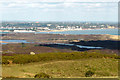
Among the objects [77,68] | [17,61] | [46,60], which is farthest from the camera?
[46,60]

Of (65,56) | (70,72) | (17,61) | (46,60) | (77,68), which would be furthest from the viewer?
(65,56)

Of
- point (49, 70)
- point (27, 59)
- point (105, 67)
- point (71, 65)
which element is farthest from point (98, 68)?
point (27, 59)

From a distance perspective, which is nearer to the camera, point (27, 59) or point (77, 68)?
point (77, 68)

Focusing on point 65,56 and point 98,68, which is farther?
point 65,56

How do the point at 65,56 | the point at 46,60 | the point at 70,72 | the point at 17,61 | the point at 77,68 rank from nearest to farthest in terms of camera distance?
the point at 70,72, the point at 77,68, the point at 17,61, the point at 46,60, the point at 65,56

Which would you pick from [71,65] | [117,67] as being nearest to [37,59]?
[71,65]

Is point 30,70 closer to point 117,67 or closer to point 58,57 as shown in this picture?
point 58,57

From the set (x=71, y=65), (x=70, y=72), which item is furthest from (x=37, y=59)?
(x=70, y=72)

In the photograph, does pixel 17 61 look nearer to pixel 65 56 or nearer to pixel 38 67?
pixel 38 67

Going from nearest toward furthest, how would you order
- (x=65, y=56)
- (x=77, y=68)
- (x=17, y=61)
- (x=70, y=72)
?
1. (x=70, y=72)
2. (x=77, y=68)
3. (x=17, y=61)
4. (x=65, y=56)
